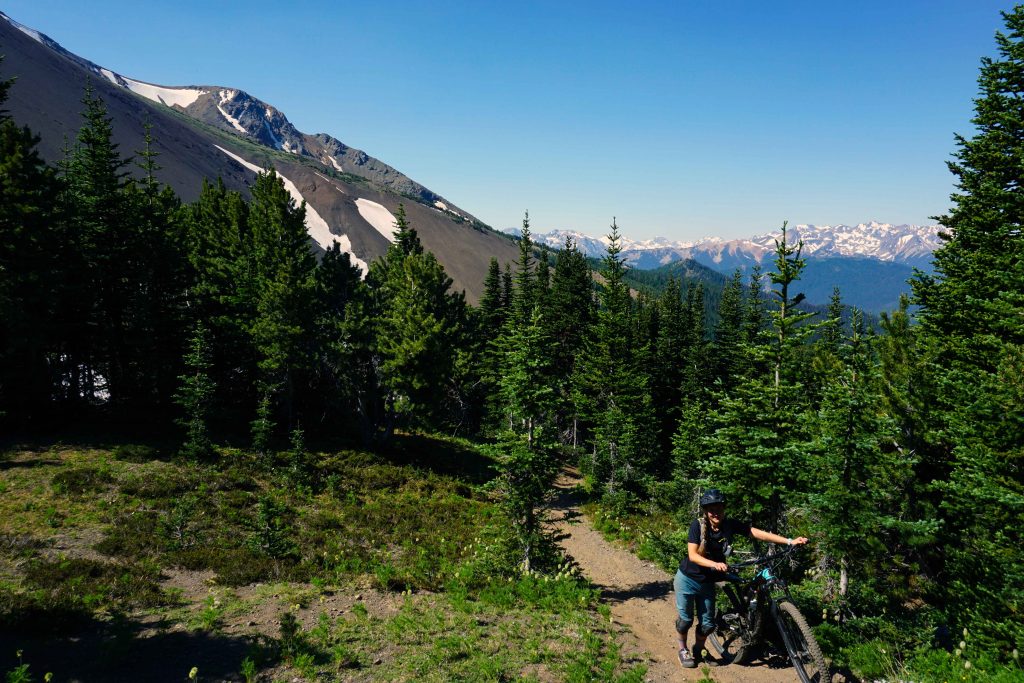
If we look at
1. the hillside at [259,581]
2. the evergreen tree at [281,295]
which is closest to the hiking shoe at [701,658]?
the hillside at [259,581]

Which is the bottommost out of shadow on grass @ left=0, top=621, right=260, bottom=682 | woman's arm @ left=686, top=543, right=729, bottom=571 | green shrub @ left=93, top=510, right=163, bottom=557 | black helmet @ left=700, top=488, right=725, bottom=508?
green shrub @ left=93, top=510, right=163, bottom=557

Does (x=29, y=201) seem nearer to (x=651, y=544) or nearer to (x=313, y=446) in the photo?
(x=313, y=446)

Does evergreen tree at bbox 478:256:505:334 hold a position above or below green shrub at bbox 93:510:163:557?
above

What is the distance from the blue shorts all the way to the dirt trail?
1277 millimetres

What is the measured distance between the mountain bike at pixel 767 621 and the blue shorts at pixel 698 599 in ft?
1.22

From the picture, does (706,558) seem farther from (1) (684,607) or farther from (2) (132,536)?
(2) (132,536)

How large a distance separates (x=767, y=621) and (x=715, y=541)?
1.44 m

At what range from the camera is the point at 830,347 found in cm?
4622

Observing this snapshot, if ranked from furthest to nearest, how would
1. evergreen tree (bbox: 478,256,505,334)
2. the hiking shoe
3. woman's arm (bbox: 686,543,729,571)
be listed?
evergreen tree (bbox: 478,256,505,334), the hiking shoe, woman's arm (bbox: 686,543,729,571)

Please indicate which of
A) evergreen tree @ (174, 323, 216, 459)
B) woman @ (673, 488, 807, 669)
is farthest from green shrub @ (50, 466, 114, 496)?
woman @ (673, 488, 807, 669)

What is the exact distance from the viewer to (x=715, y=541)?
6973 millimetres

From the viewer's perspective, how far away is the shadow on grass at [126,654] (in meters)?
8.64

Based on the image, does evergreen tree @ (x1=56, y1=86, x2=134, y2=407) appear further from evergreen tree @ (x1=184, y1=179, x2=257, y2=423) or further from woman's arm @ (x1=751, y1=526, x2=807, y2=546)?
woman's arm @ (x1=751, y1=526, x2=807, y2=546)

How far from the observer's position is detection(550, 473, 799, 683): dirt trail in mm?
8641
